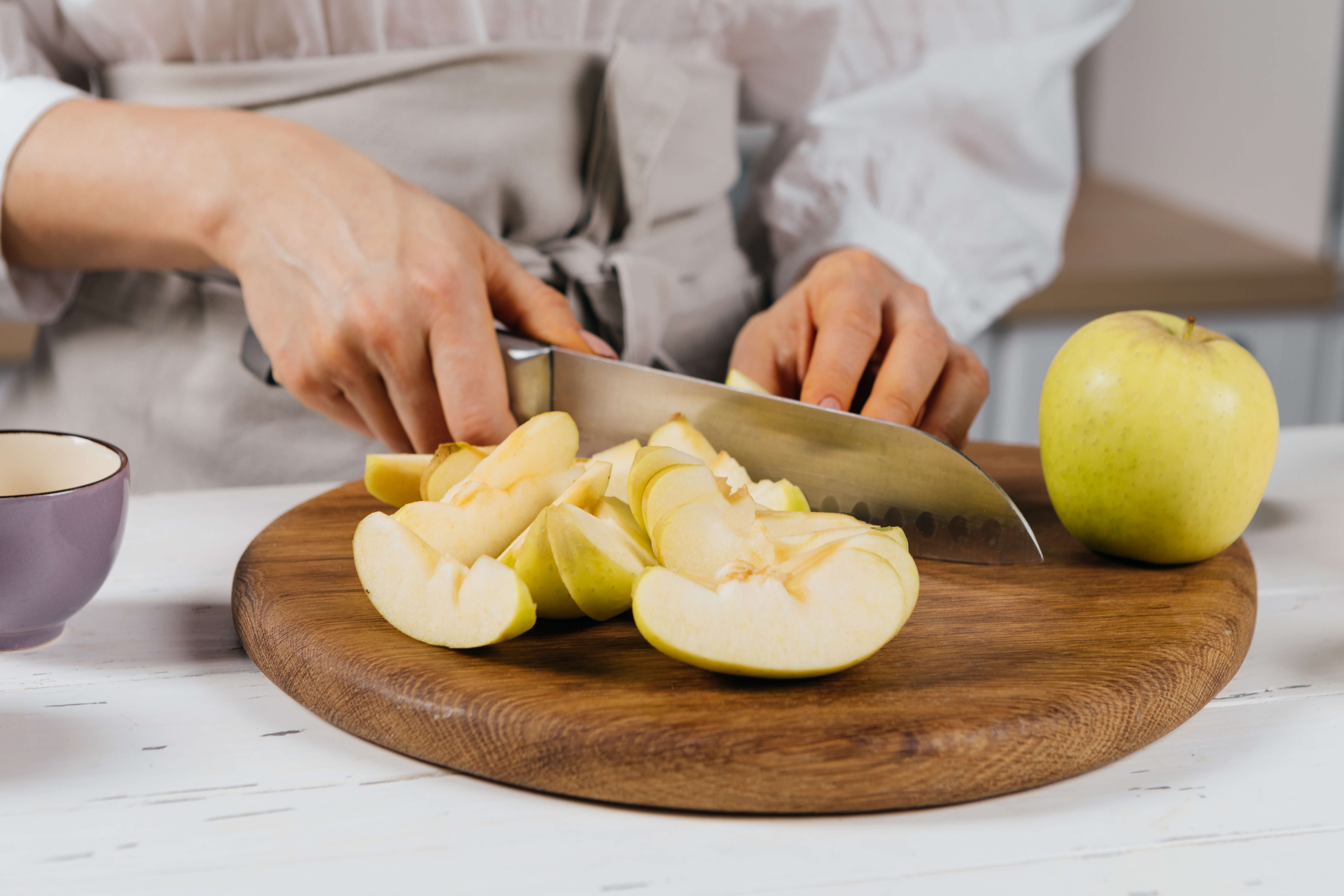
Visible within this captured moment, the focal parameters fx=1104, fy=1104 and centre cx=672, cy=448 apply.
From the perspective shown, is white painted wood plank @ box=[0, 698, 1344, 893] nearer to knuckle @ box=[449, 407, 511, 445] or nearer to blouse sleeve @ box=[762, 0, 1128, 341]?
knuckle @ box=[449, 407, 511, 445]

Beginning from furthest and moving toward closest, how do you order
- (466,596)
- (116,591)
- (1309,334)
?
(1309,334) < (116,591) < (466,596)

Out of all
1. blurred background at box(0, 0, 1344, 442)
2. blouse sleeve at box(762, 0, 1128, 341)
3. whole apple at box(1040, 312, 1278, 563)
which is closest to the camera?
whole apple at box(1040, 312, 1278, 563)

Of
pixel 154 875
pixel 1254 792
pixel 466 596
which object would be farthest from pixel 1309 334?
pixel 154 875

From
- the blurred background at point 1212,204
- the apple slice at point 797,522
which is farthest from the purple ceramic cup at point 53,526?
the blurred background at point 1212,204

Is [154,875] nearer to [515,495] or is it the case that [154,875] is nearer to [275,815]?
[275,815]

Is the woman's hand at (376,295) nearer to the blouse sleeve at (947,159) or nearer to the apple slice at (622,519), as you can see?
the apple slice at (622,519)

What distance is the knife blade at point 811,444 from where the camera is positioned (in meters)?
0.65

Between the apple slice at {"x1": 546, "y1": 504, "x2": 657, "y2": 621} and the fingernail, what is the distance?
0.87 feet

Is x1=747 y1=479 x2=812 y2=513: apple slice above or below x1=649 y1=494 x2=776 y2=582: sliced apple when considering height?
below

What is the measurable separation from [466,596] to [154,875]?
17 cm

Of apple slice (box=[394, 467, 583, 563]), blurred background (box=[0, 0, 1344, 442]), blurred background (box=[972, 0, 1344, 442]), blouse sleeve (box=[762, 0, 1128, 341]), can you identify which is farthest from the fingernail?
blurred background (box=[972, 0, 1344, 442])

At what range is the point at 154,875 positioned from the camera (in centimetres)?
41

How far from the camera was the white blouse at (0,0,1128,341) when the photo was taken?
979mm

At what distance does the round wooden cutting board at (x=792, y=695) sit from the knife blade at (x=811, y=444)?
1.5 inches
